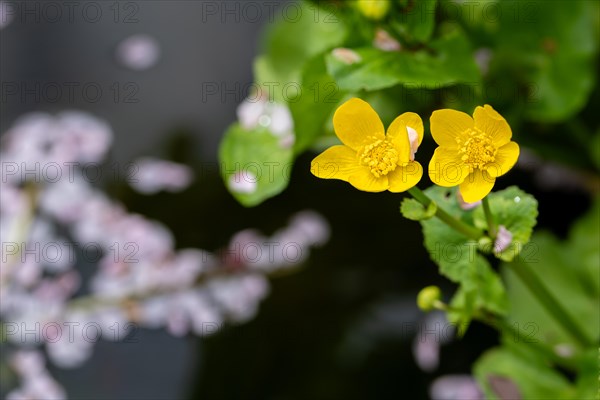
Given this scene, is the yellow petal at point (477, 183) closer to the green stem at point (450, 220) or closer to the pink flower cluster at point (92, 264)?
the green stem at point (450, 220)

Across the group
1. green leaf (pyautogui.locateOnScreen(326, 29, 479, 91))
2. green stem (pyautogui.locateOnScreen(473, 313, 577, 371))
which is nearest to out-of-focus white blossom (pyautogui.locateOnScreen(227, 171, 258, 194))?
green leaf (pyautogui.locateOnScreen(326, 29, 479, 91))

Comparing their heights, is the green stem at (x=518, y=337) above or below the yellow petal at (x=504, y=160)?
below

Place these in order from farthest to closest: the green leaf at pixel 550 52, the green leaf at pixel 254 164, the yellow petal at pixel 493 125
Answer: the green leaf at pixel 550 52 → the green leaf at pixel 254 164 → the yellow petal at pixel 493 125

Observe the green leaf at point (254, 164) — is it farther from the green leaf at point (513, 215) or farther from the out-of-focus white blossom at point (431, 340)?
the out-of-focus white blossom at point (431, 340)

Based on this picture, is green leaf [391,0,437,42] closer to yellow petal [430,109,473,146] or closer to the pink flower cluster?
yellow petal [430,109,473,146]

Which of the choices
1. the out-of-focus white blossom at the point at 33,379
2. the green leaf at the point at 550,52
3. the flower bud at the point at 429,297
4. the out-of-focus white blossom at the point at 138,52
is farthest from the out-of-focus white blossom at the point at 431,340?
the out-of-focus white blossom at the point at 138,52

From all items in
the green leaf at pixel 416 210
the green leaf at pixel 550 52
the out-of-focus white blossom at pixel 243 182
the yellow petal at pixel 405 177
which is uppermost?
the yellow petal at pixel 405 177

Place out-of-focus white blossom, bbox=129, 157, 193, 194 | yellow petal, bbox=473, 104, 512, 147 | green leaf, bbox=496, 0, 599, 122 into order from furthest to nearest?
1. out-of-focus white blossom, bbox=129, 157, 193, 194
2. green leaf, bbox=496, 0, 599, 122
3. yellow petal, bbox=473, 104, 512, 147

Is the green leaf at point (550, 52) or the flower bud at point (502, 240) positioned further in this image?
the green leaf at point (550, 52)

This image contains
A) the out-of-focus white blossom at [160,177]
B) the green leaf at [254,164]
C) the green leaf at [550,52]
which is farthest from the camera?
the out-of-focus white blossom at [160,177]
